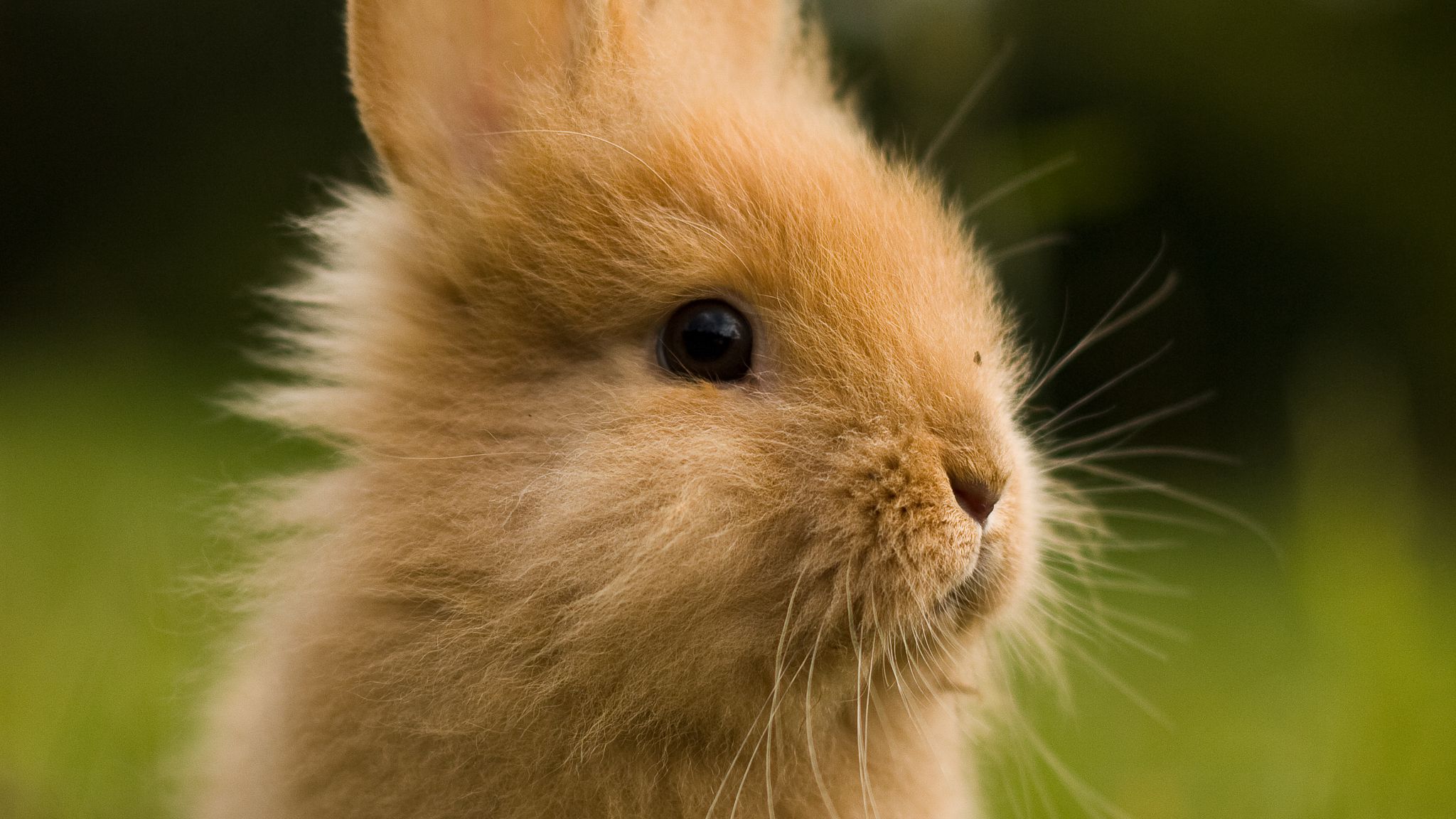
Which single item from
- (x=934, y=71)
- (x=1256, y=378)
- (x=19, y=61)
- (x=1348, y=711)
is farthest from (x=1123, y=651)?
(x=19, y=61)

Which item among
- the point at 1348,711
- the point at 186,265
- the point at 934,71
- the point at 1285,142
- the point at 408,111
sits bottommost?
the point at 1348,711

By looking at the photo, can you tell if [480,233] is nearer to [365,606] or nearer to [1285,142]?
[365,606]

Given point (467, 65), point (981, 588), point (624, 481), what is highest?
point (467, 65)

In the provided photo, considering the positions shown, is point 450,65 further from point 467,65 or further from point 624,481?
point 624,481

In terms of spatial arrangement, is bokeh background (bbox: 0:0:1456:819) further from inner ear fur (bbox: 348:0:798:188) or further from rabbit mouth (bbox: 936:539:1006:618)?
inner ear fur (bbox: 348:0:798:188)

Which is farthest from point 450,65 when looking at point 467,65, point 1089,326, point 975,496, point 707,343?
point 1089,326

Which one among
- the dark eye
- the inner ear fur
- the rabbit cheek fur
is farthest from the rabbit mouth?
the inner ear fur
